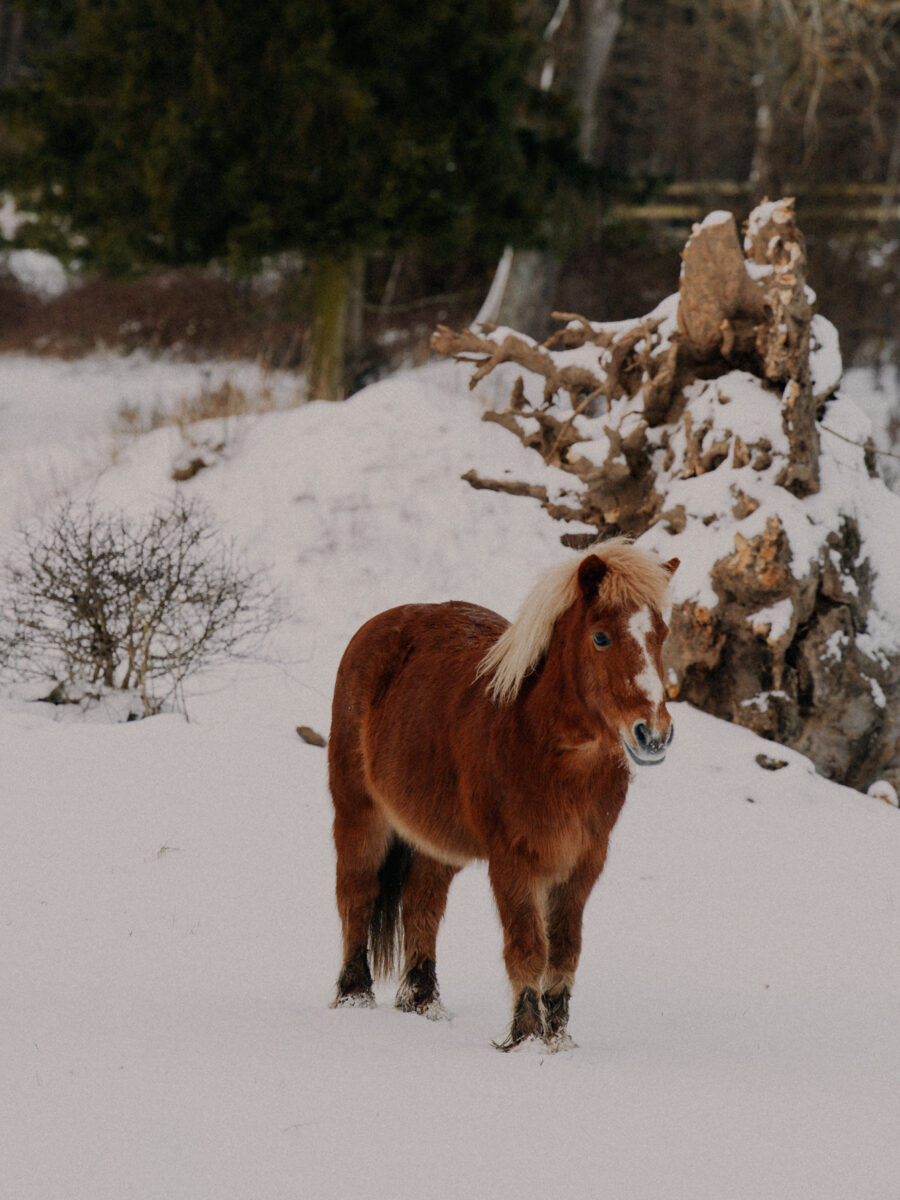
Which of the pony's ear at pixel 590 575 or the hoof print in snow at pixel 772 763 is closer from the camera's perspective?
the pony's ear at pixel 590 575

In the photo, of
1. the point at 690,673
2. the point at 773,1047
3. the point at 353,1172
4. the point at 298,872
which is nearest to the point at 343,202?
the point at 690,673

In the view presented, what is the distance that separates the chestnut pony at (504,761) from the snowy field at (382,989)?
1.00ft

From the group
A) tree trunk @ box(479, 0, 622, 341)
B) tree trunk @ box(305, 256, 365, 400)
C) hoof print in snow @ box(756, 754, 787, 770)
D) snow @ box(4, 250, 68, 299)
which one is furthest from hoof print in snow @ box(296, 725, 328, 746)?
snow @ box(4, 250, 68, 299)

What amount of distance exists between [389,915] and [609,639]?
5.44ft

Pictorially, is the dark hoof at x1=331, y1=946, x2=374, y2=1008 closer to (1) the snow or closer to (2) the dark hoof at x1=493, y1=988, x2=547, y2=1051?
(2) the dark hoof at x1=493, y1=988, x2=547, y2=1051

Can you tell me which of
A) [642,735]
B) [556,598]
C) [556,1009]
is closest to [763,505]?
[556,598]

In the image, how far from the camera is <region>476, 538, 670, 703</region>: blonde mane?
3.68 meters

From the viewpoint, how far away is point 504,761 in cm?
397

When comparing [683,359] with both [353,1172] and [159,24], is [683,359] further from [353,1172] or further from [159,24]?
[159,24]

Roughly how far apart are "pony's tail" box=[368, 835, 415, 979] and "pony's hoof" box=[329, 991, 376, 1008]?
0.30 feet

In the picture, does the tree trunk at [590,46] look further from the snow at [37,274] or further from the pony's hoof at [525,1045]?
the pony's hoof at [525,1045]

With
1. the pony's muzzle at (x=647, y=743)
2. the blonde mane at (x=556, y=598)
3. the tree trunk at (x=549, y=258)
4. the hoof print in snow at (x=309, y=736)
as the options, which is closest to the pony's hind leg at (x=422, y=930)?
the blonde mane at (x=556, y=598)

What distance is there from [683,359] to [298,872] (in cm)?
459

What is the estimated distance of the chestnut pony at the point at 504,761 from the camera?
12.1 feet
